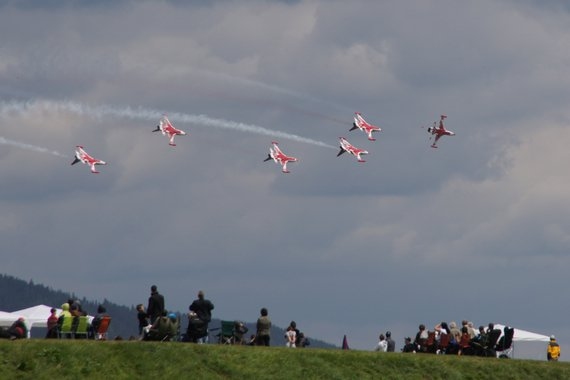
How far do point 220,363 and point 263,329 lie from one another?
6201 millimetres

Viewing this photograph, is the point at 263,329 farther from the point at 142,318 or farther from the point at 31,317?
the point at 31,317

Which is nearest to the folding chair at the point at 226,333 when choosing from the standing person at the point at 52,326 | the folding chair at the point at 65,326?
the folding chair at the point at 65,326

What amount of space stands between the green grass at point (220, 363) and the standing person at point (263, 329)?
181 cm

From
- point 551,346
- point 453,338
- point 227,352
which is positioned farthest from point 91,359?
point 551,346

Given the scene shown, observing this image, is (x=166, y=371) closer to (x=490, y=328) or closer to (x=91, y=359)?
(x=91, y=359)

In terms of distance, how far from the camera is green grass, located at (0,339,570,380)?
186 feet

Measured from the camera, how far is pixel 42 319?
8000cm

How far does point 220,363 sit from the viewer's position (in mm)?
62094

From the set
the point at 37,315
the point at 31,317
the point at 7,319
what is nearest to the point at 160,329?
the point at 7,319

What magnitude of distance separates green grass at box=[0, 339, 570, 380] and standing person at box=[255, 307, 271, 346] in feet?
5.93

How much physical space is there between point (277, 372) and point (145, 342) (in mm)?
6984

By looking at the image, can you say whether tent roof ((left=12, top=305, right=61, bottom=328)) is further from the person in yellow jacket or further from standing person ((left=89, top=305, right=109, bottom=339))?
the person in yellow jacket

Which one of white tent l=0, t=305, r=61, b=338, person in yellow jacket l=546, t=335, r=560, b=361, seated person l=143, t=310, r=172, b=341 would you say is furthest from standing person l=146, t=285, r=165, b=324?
person in yellow jacket l=546, t=335, r=560, b=361

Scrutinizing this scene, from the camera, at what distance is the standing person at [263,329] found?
6750 centimetres
